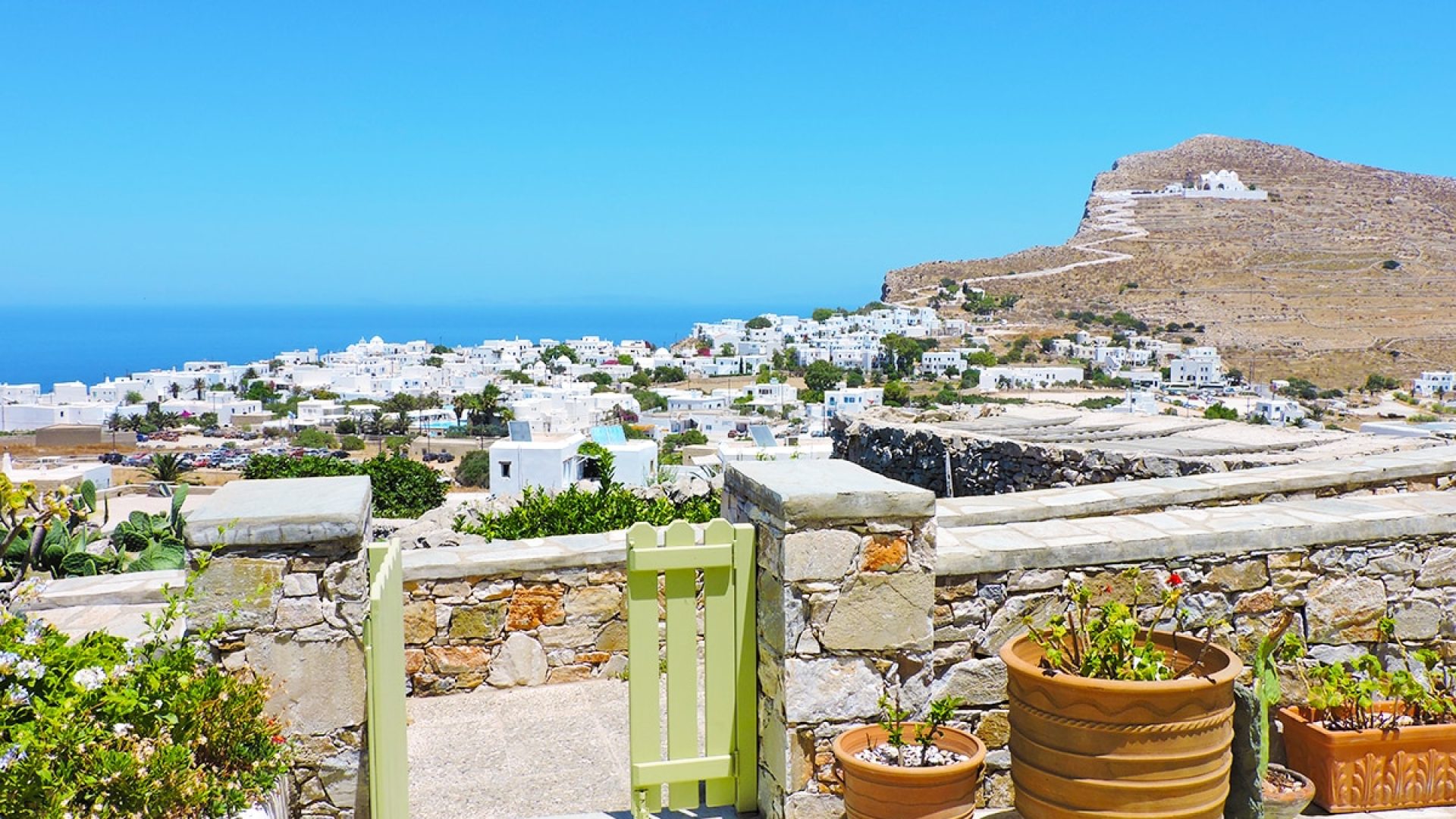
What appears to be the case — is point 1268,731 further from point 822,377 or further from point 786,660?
point 822,377

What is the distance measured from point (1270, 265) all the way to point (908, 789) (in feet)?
348

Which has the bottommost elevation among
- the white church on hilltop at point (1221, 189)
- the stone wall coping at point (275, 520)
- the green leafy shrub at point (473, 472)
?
the green leafy shrub at point (473, 472)

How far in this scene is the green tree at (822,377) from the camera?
103625 mm

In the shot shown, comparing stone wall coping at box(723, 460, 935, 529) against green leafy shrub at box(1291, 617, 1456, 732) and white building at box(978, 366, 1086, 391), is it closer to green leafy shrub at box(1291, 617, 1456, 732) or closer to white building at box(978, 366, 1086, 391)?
green leafy shrub at box(1291, 617, 1456, 732)

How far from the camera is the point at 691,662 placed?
382cm

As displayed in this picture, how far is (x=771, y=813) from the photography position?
3803mm

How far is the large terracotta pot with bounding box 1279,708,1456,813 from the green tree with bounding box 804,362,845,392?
3786 inches

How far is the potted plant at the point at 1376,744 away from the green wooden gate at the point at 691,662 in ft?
6.43

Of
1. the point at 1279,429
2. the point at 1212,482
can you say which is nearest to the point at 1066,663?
the point at 1212,482

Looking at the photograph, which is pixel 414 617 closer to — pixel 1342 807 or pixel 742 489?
pixel 742 489

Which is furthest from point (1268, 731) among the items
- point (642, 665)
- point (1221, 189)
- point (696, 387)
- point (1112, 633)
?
point (1221, 189)

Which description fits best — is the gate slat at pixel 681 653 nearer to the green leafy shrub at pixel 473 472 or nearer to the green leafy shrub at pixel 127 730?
the green leafy shrub at pixel 127 730

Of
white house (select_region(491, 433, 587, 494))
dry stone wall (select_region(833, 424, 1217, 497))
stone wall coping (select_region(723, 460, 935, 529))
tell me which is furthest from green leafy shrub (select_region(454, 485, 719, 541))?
white house (select_region(491, 433, 587, 494))

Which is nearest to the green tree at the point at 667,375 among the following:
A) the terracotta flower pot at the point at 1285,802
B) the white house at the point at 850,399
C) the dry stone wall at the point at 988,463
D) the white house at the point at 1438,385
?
the white house at the point at 850,399
